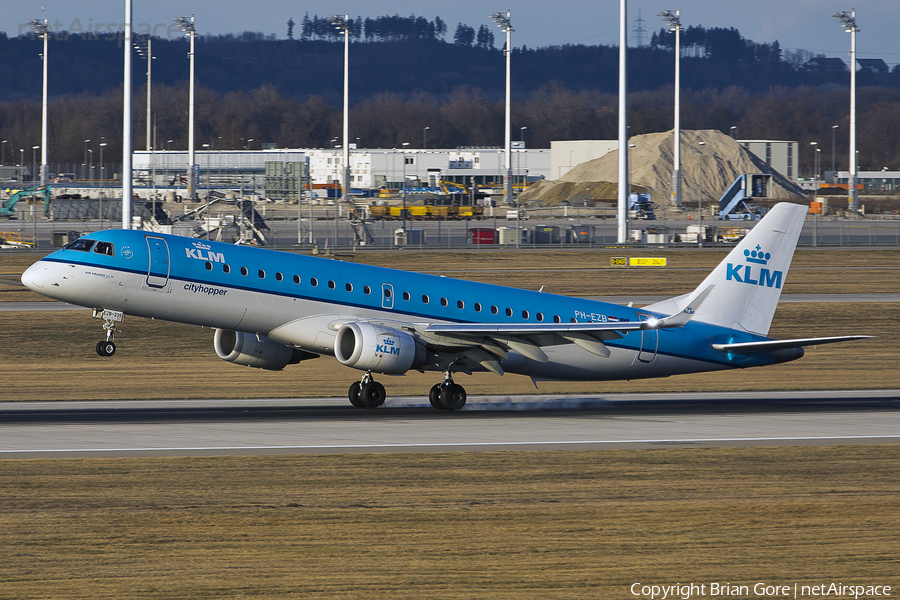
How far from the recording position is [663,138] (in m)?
197

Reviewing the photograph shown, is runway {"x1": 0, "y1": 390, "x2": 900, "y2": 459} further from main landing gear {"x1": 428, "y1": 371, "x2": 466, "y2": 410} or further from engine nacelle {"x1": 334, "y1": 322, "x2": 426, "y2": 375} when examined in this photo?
engine nacelle {"x1": 334, "y1": 322, "x2": 426, "y2": 375}

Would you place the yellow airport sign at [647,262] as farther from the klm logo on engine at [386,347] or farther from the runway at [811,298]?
the klm logo on engine at [386,347]

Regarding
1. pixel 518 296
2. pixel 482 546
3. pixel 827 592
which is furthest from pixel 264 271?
pixel 827 592


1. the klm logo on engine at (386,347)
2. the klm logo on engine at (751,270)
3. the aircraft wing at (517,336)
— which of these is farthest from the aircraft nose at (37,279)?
the klm logo on engine at (751,270)

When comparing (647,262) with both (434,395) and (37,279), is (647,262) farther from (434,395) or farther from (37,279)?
(37,279)

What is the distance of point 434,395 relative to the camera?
3281cm

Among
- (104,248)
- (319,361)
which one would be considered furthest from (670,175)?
(104,248)

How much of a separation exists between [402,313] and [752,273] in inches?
494

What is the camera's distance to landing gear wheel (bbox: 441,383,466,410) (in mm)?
32688

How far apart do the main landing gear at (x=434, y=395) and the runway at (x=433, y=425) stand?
339 millimetres

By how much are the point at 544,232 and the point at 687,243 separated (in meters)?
13.5

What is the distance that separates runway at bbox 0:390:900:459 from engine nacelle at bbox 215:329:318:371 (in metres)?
1.49

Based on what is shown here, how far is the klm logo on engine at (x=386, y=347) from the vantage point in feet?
98.2

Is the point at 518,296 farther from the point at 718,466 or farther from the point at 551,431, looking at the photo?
the point at 718,466
